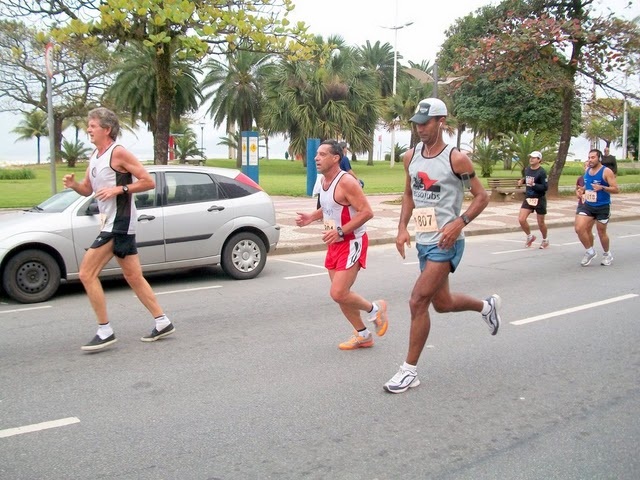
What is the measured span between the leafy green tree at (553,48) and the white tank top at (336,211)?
53.4ft

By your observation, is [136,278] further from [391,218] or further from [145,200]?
[391,218]

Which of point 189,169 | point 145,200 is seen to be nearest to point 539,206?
point 189,169

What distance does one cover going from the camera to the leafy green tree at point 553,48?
1997cm

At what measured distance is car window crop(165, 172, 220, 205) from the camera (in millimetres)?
8703

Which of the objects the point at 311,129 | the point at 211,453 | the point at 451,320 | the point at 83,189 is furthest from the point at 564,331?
the point at 311,129

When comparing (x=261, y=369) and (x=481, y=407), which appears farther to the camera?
(x=261, y=369)

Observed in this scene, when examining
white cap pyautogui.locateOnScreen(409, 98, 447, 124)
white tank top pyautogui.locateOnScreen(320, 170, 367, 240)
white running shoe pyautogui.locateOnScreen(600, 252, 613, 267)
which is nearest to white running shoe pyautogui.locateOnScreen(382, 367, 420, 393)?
white tank top pyautogui.locateOnScreen(320, 170, 367, 240)

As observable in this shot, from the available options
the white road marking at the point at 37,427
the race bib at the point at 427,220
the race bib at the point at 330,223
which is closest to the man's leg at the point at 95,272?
the white road marking at the point at 37,427

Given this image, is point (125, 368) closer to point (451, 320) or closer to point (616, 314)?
point (451, 320)

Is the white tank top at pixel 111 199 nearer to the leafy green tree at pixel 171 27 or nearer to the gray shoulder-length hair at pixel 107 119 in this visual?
the gray shoulder-length hair at pixel 107 119

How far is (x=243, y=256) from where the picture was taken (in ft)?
30.2

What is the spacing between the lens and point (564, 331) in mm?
6344

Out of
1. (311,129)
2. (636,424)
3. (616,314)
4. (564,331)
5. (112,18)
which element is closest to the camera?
(636,424)

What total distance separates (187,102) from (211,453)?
45238 mm
